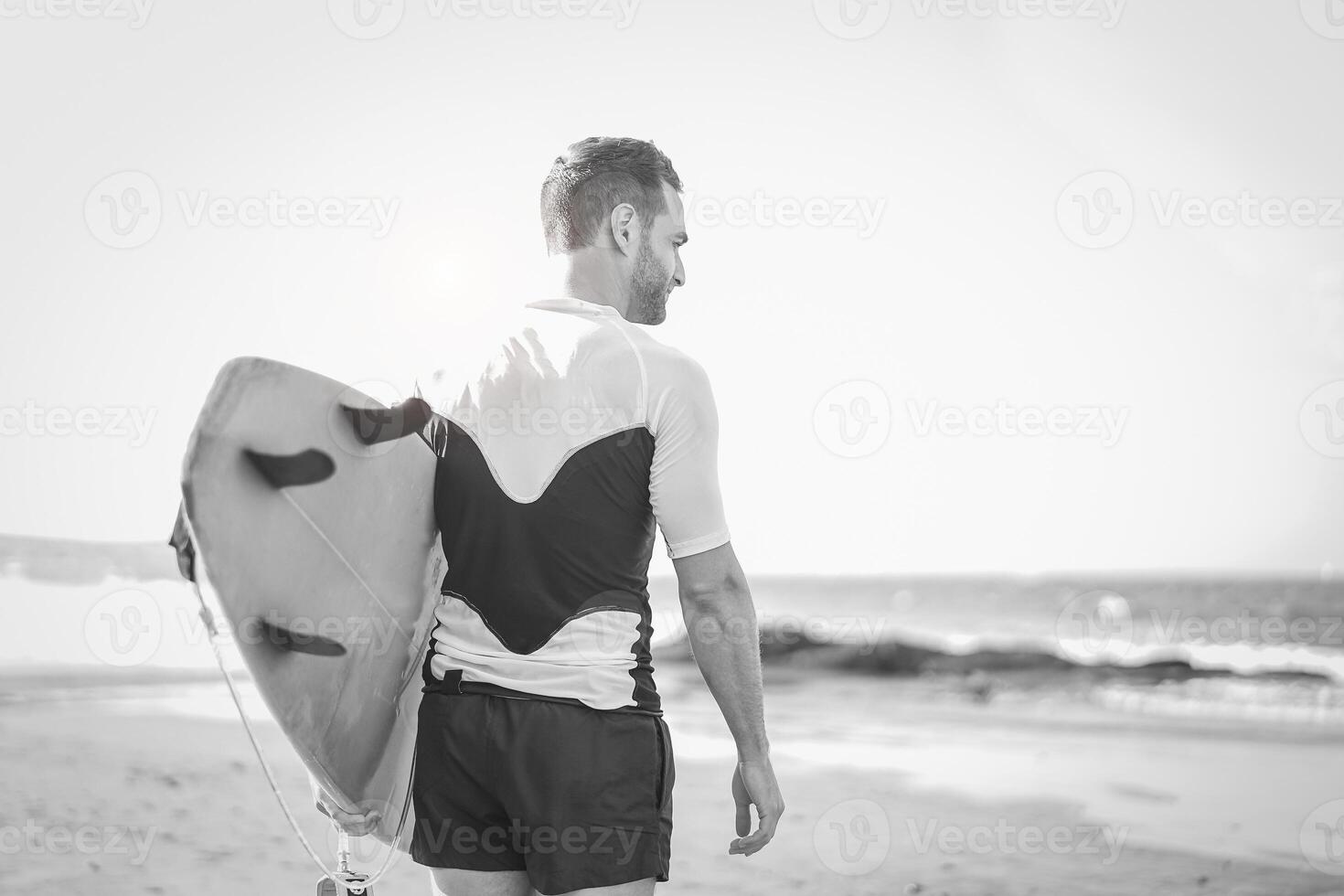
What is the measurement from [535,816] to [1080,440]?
21089mm

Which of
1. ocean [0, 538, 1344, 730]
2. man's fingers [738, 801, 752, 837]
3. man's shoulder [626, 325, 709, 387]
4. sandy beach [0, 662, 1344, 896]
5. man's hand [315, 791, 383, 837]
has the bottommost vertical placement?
ocean [0, 538, 1344, 730]

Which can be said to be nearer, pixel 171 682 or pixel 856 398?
pixel 171 682

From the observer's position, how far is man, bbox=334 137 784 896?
1628 millimetres

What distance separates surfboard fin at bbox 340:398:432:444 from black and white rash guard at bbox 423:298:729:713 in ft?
0.28

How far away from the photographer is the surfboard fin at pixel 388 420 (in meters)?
1.80

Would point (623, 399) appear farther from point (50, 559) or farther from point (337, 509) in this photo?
point (50, 559)

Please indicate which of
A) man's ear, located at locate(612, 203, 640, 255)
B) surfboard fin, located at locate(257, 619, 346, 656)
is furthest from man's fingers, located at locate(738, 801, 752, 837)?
man's ear, located at locate(612, 203, 640, 255)

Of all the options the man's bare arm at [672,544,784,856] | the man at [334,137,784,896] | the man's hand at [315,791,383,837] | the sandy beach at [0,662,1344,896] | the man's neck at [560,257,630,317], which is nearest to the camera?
the man at [334,137,784,896]

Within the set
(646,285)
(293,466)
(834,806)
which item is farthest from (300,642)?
(834,806)

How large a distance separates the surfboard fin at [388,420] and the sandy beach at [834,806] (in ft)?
9.18

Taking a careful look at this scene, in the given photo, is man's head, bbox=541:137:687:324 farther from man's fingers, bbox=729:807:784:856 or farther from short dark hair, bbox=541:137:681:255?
man's fingers, bbox=729:807:784:856

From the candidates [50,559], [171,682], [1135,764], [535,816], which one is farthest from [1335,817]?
[50,559]

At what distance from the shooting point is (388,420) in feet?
6.10

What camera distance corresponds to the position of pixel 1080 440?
21.1 metres
